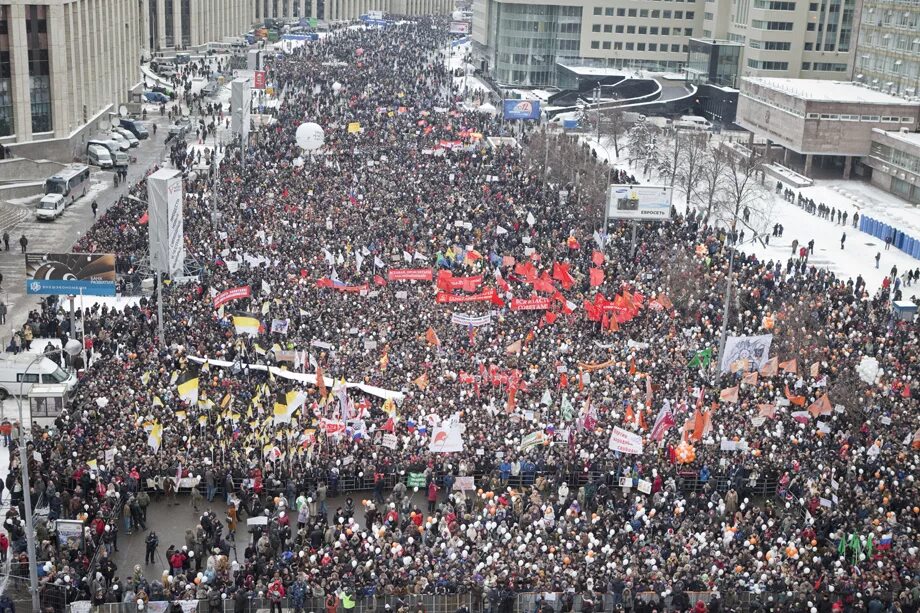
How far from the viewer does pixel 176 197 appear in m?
38.9

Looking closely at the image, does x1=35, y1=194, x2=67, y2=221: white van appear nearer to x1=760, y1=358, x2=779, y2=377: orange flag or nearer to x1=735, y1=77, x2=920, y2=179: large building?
x1=760, y1=358, x2=779, y2=377: orange flag

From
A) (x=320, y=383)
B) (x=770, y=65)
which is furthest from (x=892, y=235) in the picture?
(x=770, y=65)

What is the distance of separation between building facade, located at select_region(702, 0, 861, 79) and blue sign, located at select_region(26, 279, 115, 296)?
71987mm

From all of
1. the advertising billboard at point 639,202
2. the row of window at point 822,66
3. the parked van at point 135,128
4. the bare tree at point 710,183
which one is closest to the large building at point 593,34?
the row of window at point 822,66

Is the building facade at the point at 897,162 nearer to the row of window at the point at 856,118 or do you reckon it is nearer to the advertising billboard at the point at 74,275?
the row of window at the point at 856,118

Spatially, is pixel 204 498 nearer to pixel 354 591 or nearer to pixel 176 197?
pixel 354 591

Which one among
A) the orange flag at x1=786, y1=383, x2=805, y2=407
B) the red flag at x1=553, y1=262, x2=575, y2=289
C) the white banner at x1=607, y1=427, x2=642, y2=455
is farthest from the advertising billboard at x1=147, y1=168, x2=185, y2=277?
the orange flag at x1=786, y1=383, x2=805, y2=407

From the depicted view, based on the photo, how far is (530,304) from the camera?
39625 mm

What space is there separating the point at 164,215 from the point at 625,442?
18523 mm

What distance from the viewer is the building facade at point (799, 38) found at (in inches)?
3745

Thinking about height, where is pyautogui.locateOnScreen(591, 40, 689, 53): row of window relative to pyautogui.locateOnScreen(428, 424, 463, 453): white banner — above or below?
above

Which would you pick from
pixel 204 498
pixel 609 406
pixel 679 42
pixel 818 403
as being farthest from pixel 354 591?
pixel 679 42

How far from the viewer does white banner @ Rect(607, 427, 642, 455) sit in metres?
28.8

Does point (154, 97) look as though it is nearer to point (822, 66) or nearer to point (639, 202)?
point (639, 202)
